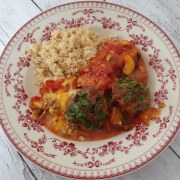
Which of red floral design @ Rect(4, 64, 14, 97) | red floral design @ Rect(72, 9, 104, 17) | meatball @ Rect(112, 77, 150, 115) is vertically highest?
red floral design @ Rect(72, 9, 104, 17)

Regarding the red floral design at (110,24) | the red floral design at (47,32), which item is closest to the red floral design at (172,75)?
the red floral design at (110,24)

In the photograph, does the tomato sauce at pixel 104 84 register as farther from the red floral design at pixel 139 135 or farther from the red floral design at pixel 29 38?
the red floral design at pixel 29 38

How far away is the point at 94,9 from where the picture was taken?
2891 mm

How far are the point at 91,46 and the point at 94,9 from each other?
316 mm

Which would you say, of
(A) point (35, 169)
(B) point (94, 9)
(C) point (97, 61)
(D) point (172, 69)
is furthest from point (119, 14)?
(A) point (35, 169)

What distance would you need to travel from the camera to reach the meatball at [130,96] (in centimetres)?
247

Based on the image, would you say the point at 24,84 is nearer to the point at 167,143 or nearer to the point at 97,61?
the point at 97,61

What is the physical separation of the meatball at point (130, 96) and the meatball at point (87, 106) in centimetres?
11

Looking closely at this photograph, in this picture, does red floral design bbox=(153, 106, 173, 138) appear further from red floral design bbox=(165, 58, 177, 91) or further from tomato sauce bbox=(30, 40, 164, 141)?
red floral design bbox=(165, 58, 177, 91)

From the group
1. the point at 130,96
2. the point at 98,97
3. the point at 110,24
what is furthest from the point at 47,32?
the point at 130,96

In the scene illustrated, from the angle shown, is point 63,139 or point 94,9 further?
point 94,9

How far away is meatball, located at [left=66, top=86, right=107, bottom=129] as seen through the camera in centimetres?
243

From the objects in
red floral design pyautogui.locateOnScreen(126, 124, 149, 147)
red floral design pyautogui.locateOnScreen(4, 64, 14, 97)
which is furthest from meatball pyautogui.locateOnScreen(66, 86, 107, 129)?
red floral design pyautogui.locateOnScreen(4, 64, 14, 97)

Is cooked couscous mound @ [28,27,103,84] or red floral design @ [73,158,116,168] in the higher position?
cooked couscous mound @ [28,27,103,84]
